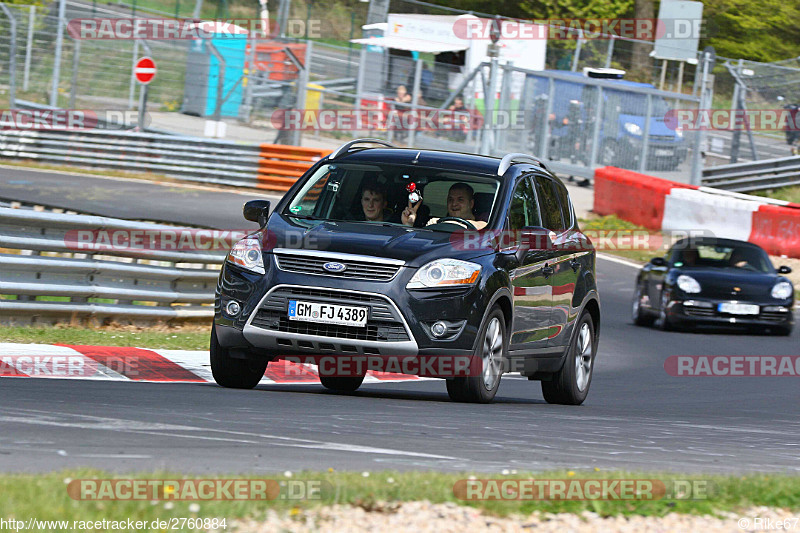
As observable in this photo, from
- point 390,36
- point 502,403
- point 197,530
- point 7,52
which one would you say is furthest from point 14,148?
point 197,530

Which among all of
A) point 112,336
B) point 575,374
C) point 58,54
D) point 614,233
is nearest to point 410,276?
point 575,374

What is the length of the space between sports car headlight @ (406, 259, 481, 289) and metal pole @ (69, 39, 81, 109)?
1033 inches

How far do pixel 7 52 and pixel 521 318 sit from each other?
85.2ft

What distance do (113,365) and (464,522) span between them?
5707mm

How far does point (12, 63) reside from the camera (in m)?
32.8

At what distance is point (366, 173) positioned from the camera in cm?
976

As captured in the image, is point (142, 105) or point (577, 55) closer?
point (142, 105)

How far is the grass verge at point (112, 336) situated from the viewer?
11.1 metres

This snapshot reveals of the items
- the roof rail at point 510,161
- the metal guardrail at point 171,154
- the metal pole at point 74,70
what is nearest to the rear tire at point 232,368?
the roof rail at point 510,161

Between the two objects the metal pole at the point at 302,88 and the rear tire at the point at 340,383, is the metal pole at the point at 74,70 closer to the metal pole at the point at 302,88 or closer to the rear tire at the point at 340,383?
the metal pole at the point at 302,88

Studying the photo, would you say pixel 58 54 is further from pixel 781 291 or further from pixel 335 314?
pixel 335 314

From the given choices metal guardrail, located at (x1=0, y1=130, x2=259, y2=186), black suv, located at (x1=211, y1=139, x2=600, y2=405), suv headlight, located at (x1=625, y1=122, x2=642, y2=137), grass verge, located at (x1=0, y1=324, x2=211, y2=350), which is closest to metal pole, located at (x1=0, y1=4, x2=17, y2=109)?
metal guardrail, located at (x1=0, y1=130, x2=259, y2=186)

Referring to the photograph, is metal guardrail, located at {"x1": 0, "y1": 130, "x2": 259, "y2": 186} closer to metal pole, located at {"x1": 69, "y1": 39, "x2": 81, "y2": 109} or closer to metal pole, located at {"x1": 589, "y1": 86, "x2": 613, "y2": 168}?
metal pole, located at {"x1": 69, "y1": 39, "x2": 81, "y2": 109}

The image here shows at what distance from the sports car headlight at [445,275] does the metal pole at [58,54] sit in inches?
1030
